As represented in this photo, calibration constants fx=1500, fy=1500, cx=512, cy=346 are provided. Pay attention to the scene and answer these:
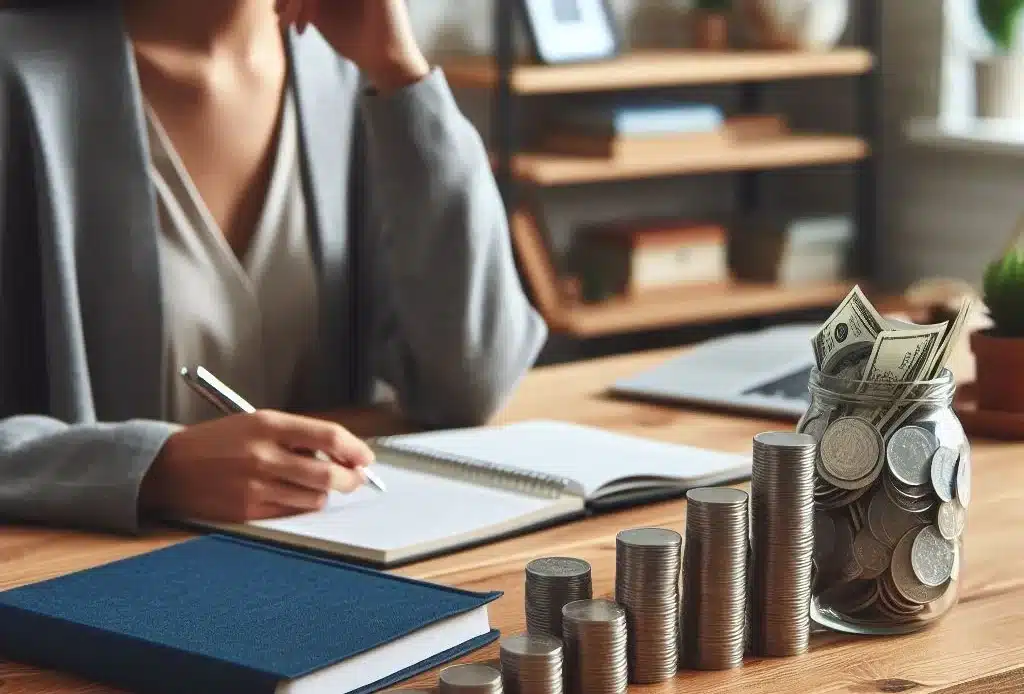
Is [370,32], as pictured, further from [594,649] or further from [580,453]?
[594,649]

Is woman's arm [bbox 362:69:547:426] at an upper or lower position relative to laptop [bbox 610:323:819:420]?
upper

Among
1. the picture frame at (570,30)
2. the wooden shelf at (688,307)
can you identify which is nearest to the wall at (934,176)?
the wooden shelf at (688,307)

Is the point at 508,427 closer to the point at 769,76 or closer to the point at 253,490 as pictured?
the point at 253,490

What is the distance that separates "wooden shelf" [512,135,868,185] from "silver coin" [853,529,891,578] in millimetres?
2437

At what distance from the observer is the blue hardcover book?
0.75m

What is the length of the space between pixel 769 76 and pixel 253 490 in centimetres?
271

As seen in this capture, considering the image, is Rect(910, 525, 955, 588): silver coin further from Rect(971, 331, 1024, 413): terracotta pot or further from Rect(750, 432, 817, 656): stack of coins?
Rect(971, 331, 1024, 413): terracotta pot

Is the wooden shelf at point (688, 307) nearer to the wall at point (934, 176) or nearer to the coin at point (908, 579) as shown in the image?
the wall at point (934, 176)

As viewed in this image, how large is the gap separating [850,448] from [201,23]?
3.28 feet

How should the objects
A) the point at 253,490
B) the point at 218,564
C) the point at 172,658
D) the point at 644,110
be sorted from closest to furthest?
1. the point at 172,658
2. the point at 218,564
3. the point at 253,490
4. the point at 644,110

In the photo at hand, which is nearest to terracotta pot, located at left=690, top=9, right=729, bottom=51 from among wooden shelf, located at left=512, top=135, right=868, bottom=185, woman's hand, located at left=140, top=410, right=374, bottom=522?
wooden shelf, located at left=512, top=135, right=868, bottom=185

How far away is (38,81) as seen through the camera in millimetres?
1485

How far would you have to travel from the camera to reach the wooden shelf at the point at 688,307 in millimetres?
3365

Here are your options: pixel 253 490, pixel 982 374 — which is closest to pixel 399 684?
pixel 253 490
